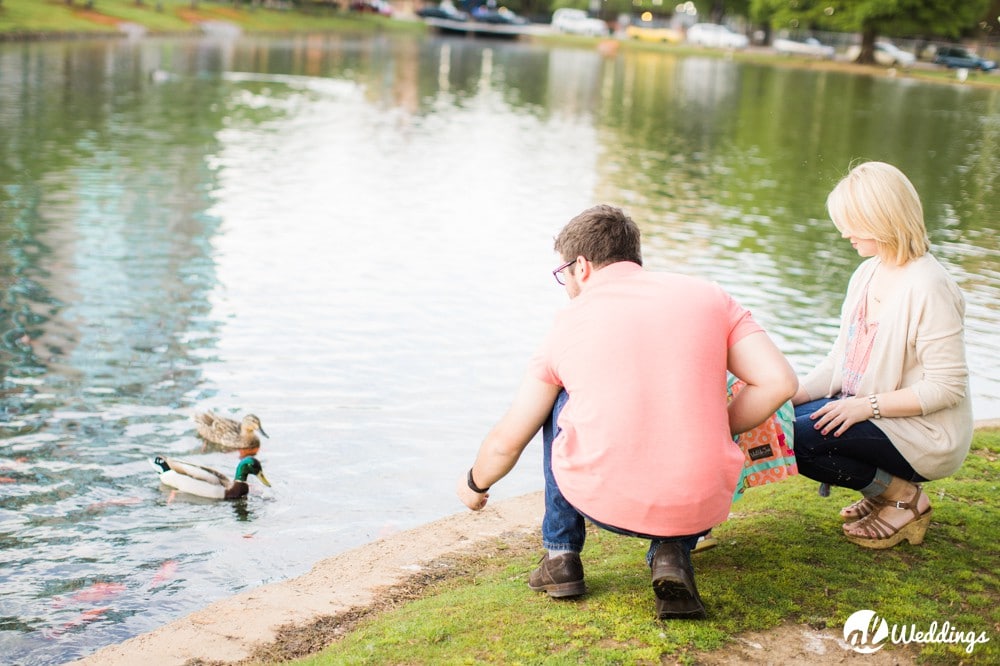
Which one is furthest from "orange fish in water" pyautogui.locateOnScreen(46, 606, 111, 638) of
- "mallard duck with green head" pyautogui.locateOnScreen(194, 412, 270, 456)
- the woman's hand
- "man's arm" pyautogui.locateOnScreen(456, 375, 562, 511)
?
the woman's hand

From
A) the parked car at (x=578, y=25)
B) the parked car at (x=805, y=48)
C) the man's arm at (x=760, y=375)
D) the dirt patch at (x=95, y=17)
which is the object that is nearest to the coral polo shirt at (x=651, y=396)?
the man's arm at (x=760, y=375)

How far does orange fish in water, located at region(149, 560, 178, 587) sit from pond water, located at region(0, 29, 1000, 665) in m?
0.02

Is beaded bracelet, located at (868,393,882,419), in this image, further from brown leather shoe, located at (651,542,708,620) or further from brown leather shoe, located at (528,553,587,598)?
brown leather shoe, located at (528,553,587,598)

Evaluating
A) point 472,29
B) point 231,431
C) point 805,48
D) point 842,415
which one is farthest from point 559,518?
point 472,29

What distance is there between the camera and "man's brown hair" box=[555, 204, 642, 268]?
13.5 feet

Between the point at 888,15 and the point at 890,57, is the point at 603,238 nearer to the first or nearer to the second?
the point at 888,15

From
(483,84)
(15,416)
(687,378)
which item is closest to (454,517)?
(687,378)

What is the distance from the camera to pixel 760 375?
409cm

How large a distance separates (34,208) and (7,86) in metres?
15.4

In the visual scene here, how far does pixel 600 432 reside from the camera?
13.1 ft

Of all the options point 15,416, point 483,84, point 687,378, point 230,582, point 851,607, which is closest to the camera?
point 687,378

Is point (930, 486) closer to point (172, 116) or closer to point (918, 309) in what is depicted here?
point (918, 309)

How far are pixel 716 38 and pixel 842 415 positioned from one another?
3346 inches
